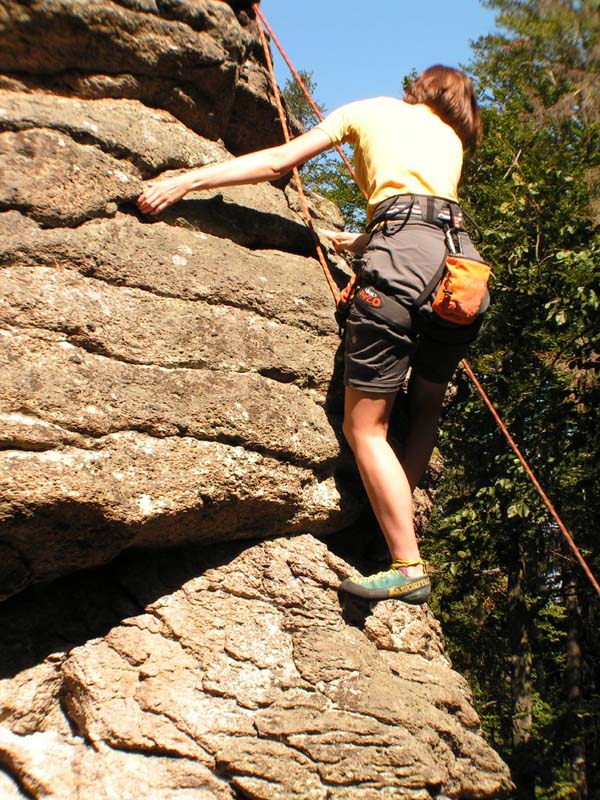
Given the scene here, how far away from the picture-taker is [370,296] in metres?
2.94

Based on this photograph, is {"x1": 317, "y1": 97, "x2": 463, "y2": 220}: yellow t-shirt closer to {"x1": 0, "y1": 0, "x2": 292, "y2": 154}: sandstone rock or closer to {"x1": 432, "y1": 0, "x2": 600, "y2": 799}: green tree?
{"x1": 0, "y1": 0, "x2": 292, "y2": 154}: sandstone rock

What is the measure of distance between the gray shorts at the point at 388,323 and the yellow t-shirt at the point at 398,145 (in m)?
0.19

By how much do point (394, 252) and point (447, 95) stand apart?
2.80 ft

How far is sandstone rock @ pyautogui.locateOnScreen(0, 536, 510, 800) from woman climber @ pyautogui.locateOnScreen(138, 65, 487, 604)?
0.98ft

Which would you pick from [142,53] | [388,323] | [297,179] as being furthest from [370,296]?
[142,53]

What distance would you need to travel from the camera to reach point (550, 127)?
7746 millimetres

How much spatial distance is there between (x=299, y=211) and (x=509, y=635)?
5608 millimetres

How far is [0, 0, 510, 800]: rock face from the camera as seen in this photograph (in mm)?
2557

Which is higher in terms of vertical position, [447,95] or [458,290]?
[447,95]

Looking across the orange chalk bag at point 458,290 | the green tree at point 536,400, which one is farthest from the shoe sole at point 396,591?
the green tree at point 536,400

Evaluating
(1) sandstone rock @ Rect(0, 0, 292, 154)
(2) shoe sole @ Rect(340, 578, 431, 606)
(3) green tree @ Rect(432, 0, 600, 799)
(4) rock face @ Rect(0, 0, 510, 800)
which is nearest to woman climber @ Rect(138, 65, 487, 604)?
(2) shoe sole @ Rect(340, 578, 431, 606)

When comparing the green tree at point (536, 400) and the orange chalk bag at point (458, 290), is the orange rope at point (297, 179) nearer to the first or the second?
the orange chalk bag at point (458, 290)

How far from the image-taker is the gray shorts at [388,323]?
9.63ft

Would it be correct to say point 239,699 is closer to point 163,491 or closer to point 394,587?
point 394,587
